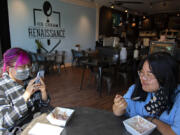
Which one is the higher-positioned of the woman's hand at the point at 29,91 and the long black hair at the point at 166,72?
the long black hair at the point at 166,72

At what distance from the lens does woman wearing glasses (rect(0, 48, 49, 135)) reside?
3.21 feet

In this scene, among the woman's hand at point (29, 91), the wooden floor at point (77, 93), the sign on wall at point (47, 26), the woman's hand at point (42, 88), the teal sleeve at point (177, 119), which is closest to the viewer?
the teal sleeve at point (177, 119)

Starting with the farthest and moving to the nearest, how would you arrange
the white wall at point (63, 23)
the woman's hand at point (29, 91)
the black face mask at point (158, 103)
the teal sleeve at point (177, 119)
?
the white wall at point (63, 23) < the woman's hand at point (29, 91) < the black face mask at point (158, 103) < the teal sleeve at point (177, 119)

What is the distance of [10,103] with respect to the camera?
1050 mm

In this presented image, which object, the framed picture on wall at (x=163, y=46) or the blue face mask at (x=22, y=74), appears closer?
the blue face mask at (x=22, y=74)

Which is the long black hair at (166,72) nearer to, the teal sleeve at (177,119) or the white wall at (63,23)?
the teal sleeve at (177,119)

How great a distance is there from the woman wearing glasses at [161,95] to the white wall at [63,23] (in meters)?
4.92

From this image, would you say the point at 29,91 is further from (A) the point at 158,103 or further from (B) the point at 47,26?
(B) the point at 47,26

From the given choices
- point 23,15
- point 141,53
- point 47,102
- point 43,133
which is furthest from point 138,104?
point 23,15

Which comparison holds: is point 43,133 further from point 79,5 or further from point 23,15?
point 79,5

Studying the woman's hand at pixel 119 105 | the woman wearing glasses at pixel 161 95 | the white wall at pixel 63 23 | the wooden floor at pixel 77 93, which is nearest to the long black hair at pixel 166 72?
the woman wearing glasses at pixel 161 95

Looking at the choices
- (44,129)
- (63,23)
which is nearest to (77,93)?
(44,129)

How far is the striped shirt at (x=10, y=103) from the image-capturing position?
957 mm

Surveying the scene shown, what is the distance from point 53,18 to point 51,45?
1.13m
